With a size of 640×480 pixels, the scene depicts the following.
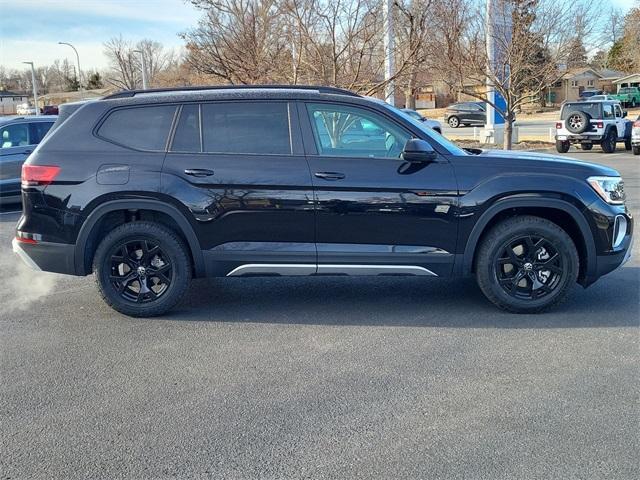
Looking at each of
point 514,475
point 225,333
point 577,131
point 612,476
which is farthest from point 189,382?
point 577,131

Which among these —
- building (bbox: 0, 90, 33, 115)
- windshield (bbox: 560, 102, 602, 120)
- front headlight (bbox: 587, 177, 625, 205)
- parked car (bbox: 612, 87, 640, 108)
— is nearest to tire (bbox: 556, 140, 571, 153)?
windshield (bbox: 560, 102, 602, 120)

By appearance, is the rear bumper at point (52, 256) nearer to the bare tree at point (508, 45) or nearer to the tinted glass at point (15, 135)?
the tinted glass at point (15, 135)

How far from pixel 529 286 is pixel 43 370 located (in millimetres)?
3818

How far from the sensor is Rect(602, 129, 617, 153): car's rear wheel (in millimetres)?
20078

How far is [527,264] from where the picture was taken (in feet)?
16.5

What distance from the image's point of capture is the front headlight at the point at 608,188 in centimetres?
495

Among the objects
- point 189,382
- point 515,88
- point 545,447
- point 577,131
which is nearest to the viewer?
point 545,447

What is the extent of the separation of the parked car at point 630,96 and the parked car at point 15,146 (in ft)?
182

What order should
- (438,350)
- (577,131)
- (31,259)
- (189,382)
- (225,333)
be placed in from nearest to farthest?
(189,382) → (438,350) → (225,333) → (31,259) → (577,131)

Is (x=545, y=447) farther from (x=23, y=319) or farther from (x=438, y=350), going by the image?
(x=23, y=319)

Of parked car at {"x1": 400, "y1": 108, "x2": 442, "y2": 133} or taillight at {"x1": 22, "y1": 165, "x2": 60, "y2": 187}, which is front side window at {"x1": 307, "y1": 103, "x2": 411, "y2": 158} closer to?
parked car at {"x1": 400, "y1": 108, "x2": 442, "y2": 133}

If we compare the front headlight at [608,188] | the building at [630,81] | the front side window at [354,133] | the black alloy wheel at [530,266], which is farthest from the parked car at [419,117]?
the building at [630,81]

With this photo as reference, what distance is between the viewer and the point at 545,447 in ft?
10.1

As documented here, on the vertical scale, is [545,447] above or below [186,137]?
below
